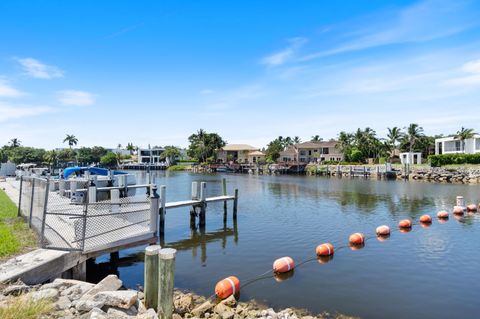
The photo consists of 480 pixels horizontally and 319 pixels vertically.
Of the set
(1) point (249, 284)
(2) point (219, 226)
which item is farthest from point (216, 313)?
(2) point (219, 226)

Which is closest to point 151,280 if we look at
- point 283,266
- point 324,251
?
point 283,266

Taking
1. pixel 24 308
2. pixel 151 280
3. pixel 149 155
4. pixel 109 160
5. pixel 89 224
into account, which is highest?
pixel 149 155

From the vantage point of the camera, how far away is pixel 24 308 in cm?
640

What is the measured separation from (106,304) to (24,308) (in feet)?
5.42

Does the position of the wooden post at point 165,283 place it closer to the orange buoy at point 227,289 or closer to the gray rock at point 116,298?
the gray rock at point 116,298

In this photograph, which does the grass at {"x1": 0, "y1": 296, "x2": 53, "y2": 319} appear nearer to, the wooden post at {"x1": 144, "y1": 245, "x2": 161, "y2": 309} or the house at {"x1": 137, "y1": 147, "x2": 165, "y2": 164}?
the wooden post at {"x1": 144, "y1": 245, "x2": 161, "y2": 309}

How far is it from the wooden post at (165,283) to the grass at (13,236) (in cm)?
466

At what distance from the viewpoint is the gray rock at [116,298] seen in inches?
303

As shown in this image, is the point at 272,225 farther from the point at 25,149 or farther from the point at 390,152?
the point at 25,149

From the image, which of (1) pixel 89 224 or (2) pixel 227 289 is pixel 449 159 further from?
(1) pixel 89 224

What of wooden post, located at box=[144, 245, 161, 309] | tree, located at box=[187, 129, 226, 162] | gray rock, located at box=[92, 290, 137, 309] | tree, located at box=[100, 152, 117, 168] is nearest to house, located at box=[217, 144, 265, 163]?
tree, located at box=[187, 129, 226, 162]

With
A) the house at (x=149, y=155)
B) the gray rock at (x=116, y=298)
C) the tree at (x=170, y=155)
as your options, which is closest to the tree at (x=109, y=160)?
the house at (x=149, y=155)

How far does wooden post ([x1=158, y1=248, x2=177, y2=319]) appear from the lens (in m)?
8.39

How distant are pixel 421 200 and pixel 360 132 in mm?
69305
